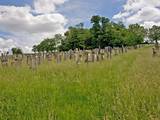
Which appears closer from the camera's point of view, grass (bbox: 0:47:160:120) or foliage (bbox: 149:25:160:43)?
grass (bbox: 0:47:160:120)

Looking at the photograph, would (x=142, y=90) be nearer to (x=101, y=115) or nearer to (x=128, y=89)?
(x=128, y=89)

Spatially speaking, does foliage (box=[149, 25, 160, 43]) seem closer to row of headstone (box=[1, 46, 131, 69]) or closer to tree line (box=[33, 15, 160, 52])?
tree line (box=[33, 15, 160, 52])

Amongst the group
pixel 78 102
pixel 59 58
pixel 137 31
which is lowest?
pixel 78 102

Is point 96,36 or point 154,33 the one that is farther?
point 154,33

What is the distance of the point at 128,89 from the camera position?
365 inches

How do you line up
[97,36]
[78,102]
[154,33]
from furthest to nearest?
[154,33] < [97,36] < [78,102]

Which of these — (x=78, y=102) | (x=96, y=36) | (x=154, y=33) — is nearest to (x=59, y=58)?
(x=78, y=102)

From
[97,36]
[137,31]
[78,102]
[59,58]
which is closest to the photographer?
[78,102]

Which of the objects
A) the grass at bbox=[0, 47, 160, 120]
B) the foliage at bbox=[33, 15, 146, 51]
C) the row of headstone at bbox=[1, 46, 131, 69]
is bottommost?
the grass at bbox=[0, 47, 160, 120]

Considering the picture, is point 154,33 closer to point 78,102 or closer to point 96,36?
point 96,36

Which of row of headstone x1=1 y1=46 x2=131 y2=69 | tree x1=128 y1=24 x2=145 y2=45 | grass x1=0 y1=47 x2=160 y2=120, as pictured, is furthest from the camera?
tree x1=128 y1=24 x2=145 y2=45

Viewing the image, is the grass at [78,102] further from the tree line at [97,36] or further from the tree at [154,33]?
the tree at [154,33]

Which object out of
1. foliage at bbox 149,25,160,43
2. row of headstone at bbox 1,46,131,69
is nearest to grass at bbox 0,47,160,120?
row of headstone at bbox 1,46,131,69

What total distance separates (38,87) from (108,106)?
391 centimetres
